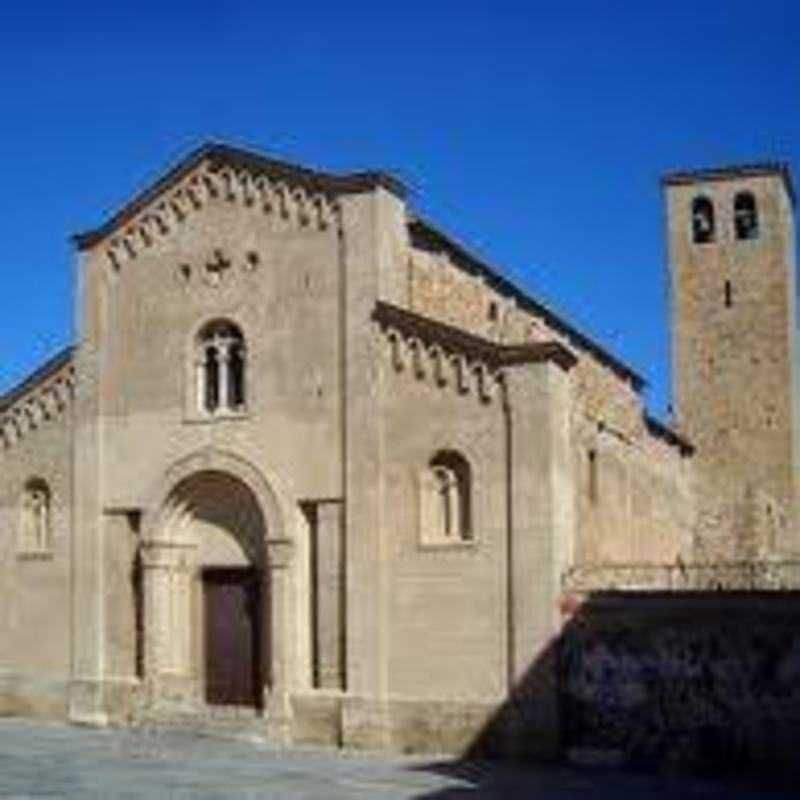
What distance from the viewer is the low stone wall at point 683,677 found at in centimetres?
2230

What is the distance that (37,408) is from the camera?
1168 inches

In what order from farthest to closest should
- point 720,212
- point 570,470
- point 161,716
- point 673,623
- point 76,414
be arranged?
point 720,212 → point 76,414 → point 161,716 → point 570,470 → point 673,623

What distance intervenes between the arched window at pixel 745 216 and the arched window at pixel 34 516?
23470 mm

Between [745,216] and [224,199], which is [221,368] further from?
[745,216]

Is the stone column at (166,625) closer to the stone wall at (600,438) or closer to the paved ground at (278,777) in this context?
the paved ground at (278,777)

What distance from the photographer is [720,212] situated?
45906 mm

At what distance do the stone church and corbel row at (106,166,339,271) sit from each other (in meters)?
0.05

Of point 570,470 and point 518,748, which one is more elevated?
point 570,470

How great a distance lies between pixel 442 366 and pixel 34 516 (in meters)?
8.92

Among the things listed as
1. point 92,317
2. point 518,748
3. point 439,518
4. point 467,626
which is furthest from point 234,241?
point 518,748

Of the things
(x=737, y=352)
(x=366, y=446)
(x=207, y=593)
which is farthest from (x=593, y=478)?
(x=737, y=352)

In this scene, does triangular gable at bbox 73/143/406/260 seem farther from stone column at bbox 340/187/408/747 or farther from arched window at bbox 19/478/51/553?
arched window at bbox 19/478/51/553

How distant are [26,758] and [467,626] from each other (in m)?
6.60

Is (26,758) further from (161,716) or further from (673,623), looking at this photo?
(673,623)
